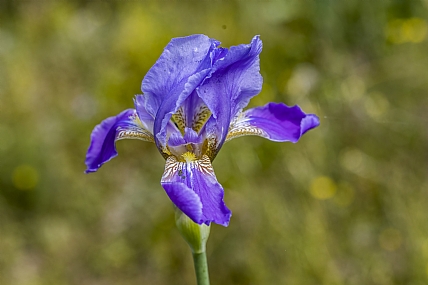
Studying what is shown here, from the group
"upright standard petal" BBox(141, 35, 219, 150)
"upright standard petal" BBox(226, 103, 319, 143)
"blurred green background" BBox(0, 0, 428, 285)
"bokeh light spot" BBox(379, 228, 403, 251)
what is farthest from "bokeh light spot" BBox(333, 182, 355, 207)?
"upright standard petal" BBox(141, 35, 219, 150)

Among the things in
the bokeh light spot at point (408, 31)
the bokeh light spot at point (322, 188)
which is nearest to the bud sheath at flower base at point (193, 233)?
the bokeh light spot at point (322, 188)

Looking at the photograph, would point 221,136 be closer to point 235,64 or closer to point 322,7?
point 235,64

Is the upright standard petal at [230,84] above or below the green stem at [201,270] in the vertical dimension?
above

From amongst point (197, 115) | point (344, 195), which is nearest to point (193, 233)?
point (197, 115)

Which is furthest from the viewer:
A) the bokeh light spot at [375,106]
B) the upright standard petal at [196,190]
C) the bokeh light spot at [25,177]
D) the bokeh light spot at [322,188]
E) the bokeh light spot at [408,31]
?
the bokeh light spot at [408,31]

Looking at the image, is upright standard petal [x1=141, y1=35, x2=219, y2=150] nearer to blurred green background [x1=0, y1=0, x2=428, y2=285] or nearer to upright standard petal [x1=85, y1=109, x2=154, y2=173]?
upright standard petal [x1=85, y1=109, x2=154, y2=173]

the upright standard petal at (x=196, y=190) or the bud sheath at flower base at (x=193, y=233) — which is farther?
the bud sheath at flower base at (x=193, y=233)

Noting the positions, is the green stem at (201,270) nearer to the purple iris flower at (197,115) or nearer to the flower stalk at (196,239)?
the flower stalk at (196,239)
